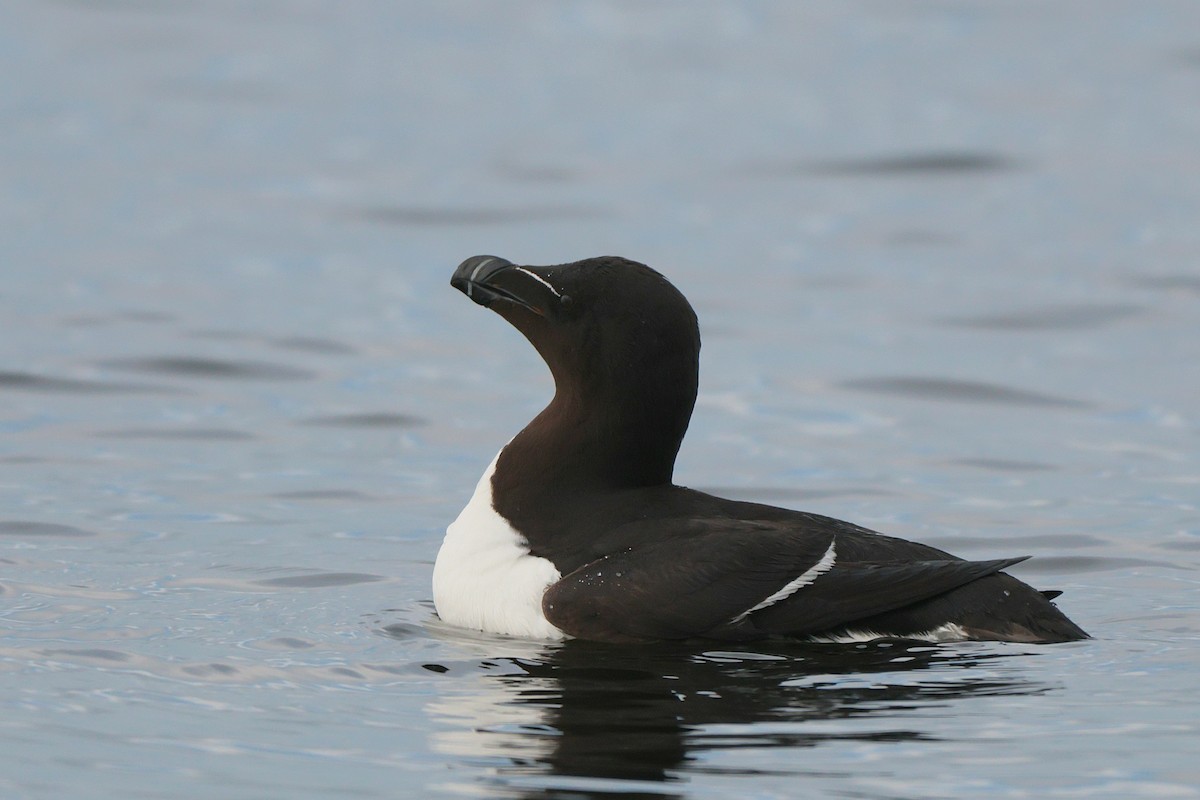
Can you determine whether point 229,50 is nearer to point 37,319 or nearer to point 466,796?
point 37,319

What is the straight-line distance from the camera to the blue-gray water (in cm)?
501

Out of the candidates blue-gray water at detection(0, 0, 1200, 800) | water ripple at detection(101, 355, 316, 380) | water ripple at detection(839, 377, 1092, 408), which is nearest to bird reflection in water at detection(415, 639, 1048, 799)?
blue-gray water at detection(0, 0, 1200, 800)

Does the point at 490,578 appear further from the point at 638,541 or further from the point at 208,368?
the point at 208,368

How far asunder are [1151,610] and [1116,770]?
1.83m

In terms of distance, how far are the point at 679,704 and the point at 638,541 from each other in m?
0.65

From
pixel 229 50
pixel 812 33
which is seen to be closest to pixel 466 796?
pixel 229 50

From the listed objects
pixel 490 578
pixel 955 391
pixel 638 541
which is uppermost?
pixel 955 391

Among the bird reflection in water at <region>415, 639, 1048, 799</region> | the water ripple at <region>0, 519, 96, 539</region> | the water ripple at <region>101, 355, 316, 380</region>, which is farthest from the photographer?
the water ripple at <region>101, 355, 316, 380</region>

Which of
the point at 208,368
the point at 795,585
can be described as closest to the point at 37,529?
the point at 795,585

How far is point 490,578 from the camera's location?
5922mm

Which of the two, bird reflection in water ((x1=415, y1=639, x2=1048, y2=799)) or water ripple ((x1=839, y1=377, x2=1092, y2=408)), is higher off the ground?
water ripple ((x1=839, y1=377, x2=1092, y2=408))

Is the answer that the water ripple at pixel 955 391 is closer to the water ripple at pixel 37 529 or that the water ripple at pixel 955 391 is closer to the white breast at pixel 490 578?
the water ripple at pixel 37 529

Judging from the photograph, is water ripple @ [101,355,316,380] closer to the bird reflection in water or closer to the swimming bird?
the swimming bird

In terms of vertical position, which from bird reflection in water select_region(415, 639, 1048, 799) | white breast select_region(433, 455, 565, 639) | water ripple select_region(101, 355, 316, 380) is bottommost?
bird reflection in water select_region(415, 639, 1048, 799)
